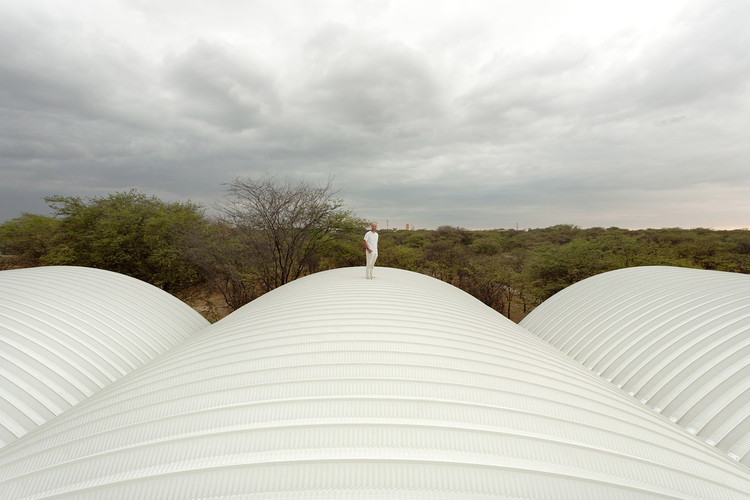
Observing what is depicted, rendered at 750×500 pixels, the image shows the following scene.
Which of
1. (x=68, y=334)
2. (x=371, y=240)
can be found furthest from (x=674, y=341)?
(x=68, y=334)

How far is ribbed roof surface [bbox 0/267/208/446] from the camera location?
5.45 m

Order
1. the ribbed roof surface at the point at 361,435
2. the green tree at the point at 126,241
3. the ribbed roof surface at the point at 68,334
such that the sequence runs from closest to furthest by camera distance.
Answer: the ribbed roof surface at the point at 361,435
the ribbed roof surface at the point at 68,334
the green tree at the point at 126,241

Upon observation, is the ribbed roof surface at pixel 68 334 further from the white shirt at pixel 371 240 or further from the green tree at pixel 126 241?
the green tree at pixel 126 241

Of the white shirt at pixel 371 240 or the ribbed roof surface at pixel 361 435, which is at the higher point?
the white shirt at pixel 371 240

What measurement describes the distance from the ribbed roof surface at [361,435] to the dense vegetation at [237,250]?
18938mm

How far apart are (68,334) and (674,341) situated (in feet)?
46.7

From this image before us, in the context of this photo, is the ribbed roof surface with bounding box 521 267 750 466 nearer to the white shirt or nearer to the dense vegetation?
the white shirt

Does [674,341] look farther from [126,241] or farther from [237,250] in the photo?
[126,241]

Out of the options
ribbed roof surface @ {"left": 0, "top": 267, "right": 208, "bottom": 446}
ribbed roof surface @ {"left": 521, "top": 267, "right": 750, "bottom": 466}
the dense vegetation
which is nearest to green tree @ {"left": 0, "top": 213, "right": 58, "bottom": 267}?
the dense vegetation

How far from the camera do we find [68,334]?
7098mm

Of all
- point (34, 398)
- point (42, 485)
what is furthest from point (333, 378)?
point (34, 398)

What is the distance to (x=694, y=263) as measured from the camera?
24.7 meters

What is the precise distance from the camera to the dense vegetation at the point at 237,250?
21641mm

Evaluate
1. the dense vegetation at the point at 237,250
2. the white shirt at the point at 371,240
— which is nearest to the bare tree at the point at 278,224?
the dense vegetation at the point at 237,250
